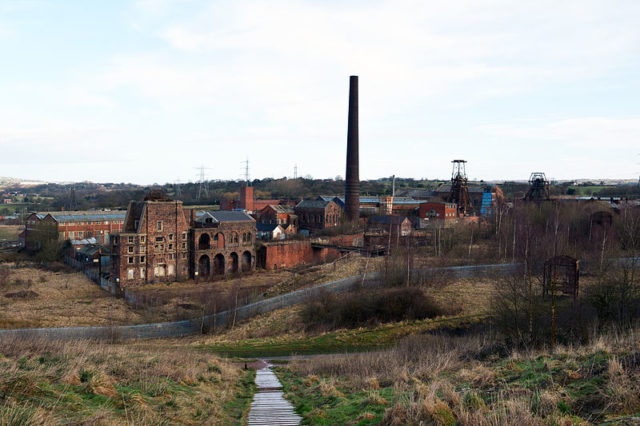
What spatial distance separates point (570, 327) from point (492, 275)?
63.3ft

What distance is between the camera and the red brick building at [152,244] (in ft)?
135

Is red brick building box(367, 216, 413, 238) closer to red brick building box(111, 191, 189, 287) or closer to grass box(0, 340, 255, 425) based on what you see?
red brick building box(111, 191, 189, 287)

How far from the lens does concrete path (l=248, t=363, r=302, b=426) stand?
9.09m

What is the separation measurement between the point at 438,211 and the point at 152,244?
44564 millimetres

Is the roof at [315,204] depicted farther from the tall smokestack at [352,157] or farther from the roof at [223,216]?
the roof at [223,216]

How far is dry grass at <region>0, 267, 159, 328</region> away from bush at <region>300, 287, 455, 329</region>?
12652 millimetres

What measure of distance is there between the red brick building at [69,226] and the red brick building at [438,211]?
45478mm

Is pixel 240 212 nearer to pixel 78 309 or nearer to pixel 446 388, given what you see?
pixel 78 309

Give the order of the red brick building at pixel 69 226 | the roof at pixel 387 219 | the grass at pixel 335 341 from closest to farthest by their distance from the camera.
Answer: the grass at pixel 335 341
the red brick building at pixel 69 226
the roof at pixel 387 219

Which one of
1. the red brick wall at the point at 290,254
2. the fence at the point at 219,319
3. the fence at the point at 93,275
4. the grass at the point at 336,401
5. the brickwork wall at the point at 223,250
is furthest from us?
the red brick wall at the point at 290,254

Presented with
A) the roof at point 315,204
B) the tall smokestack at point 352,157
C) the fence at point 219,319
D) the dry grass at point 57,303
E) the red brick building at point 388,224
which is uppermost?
the tall smokestack at point 352,157

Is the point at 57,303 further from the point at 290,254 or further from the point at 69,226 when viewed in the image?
the point at 69,226

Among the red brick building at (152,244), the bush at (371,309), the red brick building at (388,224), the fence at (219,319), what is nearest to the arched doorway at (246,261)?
the red brick building at (152,244)

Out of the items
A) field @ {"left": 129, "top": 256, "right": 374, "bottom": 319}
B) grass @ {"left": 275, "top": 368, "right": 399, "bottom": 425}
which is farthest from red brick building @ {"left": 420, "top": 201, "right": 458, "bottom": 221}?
grass @ {"left": 275, "top": 368, "right": 399, "bottom": 425}
